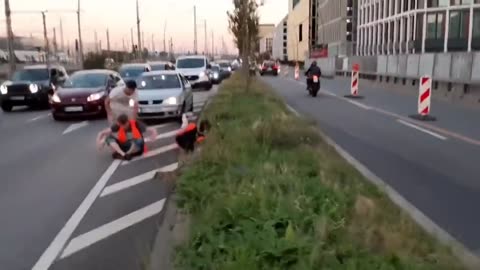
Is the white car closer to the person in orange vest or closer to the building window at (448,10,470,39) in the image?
the person in orange vest

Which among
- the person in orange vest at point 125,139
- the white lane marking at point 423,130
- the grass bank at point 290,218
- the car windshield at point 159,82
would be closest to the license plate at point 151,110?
the car windshield at point 159,82

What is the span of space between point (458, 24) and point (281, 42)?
399ft

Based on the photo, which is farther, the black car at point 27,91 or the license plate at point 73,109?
the black car at point 27,91

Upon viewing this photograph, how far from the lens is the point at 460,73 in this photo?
22.6 metres

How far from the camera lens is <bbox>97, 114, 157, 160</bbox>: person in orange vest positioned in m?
10.8

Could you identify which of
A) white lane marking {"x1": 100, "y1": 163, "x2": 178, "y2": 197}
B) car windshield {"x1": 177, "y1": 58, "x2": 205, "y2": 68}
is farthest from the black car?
white lane marking {"x1": 100, "y1": 163, "x2": 178, "y2": 197}

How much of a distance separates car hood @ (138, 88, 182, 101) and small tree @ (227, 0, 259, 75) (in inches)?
205

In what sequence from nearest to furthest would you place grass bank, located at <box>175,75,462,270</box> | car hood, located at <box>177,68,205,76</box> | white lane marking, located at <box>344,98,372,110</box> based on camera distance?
1. grass bank, located at <box>175,75,462,270</box>
2. white lane marking, located at <box>344,98,372,110</box>
3. car hood, located at <box>177,68,205,76</box>

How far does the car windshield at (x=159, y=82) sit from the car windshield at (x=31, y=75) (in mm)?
7409

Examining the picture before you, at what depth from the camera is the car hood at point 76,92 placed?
698 inches

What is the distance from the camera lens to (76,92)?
17922 millimetres

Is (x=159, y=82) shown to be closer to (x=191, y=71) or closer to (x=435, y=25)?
(x=191, y=71)

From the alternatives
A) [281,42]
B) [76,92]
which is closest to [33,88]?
[76,92]

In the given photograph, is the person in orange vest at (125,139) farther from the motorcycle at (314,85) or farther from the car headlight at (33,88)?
the motorcycle at (314,85)
